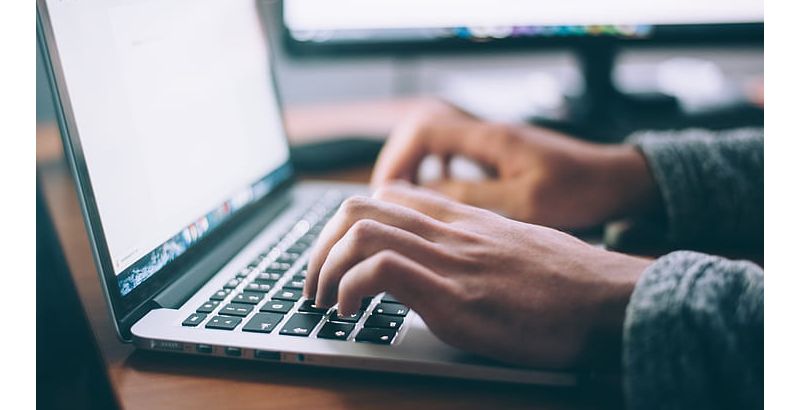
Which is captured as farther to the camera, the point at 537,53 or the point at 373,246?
the point at 537,53

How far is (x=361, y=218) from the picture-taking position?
0.40m

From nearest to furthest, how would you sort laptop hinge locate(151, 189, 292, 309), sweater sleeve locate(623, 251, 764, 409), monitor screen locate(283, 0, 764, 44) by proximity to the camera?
sweater sleeve locate(623, 251, 764, 409)
laptop hinge locate(151, 189, 292, 309)
monitor screen locate(283, 0, 764, 44)

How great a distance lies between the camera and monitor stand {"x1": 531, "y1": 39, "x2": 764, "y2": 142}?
787 millimetres

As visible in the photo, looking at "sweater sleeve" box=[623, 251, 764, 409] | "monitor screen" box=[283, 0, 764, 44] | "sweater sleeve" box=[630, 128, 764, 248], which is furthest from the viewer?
"monitor screen" box=[283, 0, 764, 44]

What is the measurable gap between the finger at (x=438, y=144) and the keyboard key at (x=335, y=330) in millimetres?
271

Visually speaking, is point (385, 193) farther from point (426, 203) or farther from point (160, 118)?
point (160, 118)

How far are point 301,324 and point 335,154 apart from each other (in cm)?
43

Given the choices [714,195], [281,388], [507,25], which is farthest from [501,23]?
[281,388]

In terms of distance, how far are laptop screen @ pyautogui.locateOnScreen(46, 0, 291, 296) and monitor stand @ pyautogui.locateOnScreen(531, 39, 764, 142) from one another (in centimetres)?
38

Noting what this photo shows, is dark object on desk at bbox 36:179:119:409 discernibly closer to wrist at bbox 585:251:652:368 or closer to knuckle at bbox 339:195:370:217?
knuckle at bbox 339:195:370:217

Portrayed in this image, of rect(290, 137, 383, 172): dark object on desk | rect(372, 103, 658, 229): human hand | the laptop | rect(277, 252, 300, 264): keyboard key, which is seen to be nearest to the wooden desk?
A: the laptop

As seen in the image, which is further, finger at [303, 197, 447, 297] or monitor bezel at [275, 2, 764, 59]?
monitor bezel at [275, 2, 764, 59]
